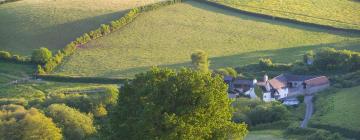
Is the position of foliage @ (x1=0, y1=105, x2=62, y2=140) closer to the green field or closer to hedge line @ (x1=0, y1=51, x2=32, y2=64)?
the green field

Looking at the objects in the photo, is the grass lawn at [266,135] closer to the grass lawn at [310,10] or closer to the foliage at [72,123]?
the foliage at [72,123]

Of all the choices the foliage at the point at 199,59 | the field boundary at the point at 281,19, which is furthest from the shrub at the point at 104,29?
the field boundary at the point at 281,19

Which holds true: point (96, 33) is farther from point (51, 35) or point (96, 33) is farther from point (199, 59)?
point (199, 59)

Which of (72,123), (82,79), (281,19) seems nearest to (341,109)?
(72,123)

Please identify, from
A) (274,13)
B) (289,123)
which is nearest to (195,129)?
(289,123)

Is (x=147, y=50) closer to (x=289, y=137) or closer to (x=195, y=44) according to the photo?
(x=195, y=44)
